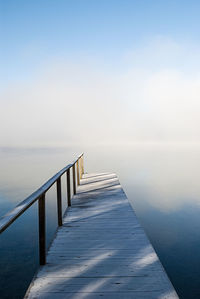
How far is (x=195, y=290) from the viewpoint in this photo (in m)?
3.47

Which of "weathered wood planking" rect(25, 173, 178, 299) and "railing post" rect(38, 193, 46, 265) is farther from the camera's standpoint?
"railing post" rect(38, 193, 46, 265)

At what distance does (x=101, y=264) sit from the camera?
2365 millimetres

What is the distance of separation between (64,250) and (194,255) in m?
3.43

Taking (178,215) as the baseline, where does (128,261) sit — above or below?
above

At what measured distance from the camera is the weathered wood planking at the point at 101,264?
75.5 inches

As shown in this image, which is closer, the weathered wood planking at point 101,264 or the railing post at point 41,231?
the weathered wood planking at point 101,264

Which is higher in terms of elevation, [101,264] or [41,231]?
[41,231]

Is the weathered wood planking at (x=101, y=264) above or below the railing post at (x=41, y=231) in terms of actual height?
below

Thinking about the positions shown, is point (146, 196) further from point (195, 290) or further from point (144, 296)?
point (144, 296)

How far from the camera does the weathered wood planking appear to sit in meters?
1.92

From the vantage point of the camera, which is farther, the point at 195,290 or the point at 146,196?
the point at 146,196

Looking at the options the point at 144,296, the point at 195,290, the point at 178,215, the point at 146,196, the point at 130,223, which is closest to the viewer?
the point at 144,296

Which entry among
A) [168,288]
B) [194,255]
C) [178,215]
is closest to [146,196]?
[178,215]

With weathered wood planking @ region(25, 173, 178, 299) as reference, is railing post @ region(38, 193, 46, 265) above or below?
above
